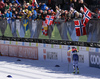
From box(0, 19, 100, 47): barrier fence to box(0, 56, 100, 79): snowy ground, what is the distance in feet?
5.19

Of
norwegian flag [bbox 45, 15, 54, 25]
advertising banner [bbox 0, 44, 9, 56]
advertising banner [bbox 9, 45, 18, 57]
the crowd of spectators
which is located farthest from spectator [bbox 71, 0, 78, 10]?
advertising banner [bbox 0, 44, 9, 56]

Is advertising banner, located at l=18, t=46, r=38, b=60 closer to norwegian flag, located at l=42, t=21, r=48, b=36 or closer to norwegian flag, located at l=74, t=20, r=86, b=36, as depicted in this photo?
norwegian flag, located at l=42, t=21, r=48, b=36

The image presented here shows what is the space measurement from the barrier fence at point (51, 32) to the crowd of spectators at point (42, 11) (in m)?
0.40

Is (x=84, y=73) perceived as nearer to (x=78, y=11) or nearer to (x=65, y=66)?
(x=65, y=66)

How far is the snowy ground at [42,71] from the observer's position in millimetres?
12906

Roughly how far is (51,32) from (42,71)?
3906 millimetres

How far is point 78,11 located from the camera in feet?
55.2

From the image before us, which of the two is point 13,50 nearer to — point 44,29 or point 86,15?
point 44,29

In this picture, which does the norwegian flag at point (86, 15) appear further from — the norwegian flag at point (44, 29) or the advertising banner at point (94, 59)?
the norwegian flag at point (44, 29)

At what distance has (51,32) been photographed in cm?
1762

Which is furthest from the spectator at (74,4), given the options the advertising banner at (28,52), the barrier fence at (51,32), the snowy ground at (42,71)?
the advertising banner at (28,52)

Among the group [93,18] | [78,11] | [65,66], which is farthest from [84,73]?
[78,11]

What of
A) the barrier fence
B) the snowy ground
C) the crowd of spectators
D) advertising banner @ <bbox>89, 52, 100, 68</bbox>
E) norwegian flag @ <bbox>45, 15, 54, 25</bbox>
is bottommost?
the snowy ground

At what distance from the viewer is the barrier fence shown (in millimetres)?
15164
